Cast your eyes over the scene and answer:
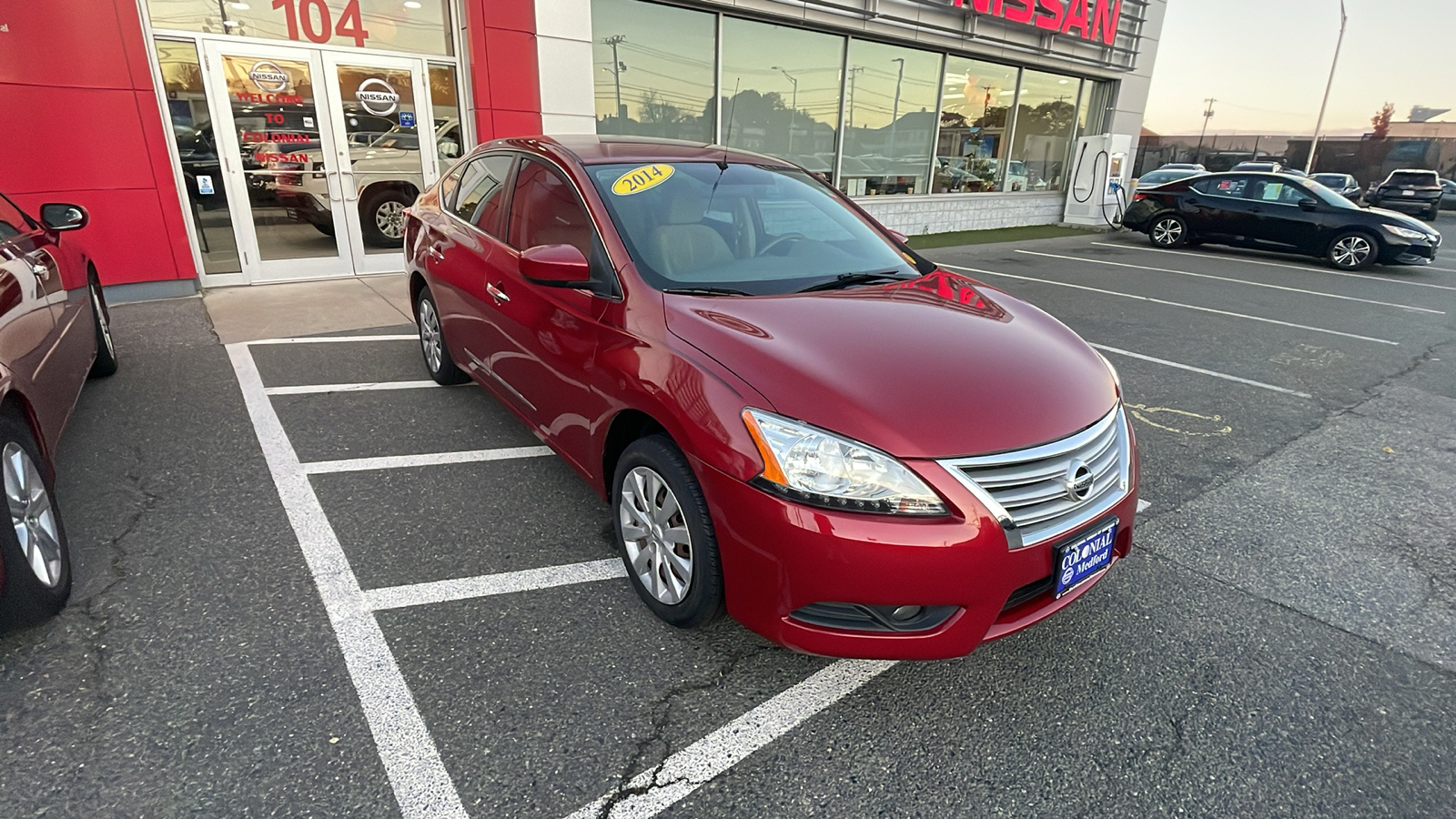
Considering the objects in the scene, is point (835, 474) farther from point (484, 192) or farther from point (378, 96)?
point (378, 96)

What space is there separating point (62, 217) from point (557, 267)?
3.50 meters

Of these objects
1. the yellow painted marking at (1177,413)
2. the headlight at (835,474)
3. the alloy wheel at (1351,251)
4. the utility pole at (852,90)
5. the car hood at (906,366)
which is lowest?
the yellow painted marking at (1177,413)

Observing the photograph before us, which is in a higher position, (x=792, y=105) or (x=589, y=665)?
(x=792, y=105)

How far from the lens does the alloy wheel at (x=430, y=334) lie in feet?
15.2

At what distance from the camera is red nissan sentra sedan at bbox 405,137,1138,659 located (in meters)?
1.98

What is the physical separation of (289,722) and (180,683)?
1.42 feet

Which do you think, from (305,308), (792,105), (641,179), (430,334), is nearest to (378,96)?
(305,308)

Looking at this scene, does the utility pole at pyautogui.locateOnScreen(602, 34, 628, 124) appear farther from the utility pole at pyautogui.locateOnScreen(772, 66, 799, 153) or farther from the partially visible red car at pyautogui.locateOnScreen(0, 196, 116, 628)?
the partially visible red car at pyautogui.locateOnScreen(0, 196, 116, 628)

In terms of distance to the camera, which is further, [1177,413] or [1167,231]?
[1167,231]

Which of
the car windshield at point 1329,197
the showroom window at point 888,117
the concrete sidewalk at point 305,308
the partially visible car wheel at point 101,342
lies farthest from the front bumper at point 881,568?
the car windshield at point 1329,197

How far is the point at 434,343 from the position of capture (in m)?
4.72

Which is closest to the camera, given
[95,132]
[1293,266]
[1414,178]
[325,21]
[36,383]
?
[36,383]

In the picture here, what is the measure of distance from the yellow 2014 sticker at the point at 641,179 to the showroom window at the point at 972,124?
12.7m

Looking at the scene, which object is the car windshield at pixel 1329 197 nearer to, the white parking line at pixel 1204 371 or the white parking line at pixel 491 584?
the white parking line at pixel 1204 371
